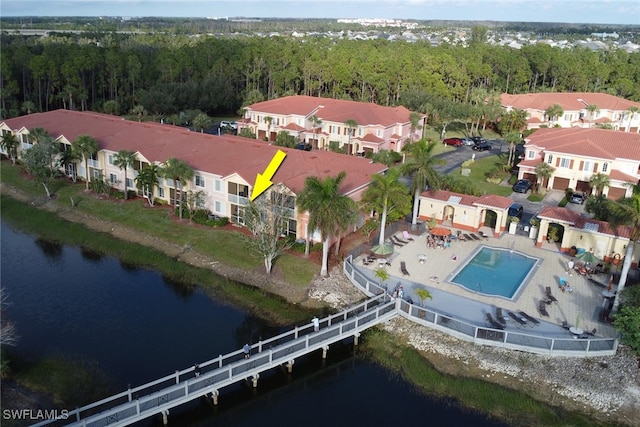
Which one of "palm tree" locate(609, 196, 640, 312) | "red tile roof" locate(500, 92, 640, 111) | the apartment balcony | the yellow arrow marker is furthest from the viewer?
"red tile roof" locate(500, 92, 640, 111)

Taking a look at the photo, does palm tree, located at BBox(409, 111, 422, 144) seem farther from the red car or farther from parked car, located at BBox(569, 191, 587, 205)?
parked car, located at BBox(569, 191, 587, 205)

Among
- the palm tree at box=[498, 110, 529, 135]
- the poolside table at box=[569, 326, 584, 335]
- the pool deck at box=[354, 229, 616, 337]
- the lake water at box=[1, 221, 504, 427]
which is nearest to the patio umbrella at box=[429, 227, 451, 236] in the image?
the pool deck at box=[354, 229, 616, 337]

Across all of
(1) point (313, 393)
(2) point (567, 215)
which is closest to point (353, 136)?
(2) point (567, 215)

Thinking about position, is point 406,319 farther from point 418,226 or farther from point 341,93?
point 341,93

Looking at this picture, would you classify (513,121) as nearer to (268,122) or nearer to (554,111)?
(554,111)

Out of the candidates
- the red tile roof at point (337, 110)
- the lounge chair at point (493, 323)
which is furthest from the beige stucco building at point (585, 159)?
the lounge chair at point (493, 323)

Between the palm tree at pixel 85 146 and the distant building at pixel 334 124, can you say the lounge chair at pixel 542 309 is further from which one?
the palm tree at pixel 85 146
